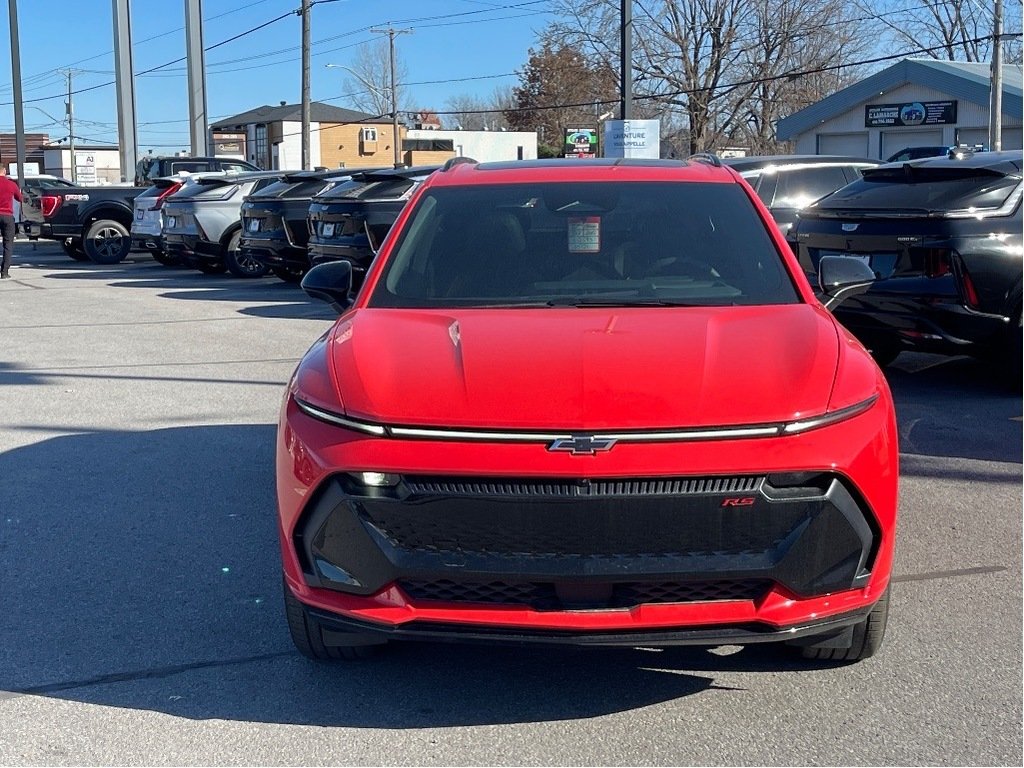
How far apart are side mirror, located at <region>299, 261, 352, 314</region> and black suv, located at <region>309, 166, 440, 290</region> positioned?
8347 millimetres

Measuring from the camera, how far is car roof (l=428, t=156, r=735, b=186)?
5.18m

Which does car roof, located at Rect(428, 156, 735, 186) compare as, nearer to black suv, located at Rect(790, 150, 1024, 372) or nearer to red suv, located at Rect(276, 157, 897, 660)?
red suv, located at Rect(276, 157, 897, 660)

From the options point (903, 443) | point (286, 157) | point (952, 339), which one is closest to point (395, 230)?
point (903, 443)

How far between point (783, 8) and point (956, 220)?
4931 cm

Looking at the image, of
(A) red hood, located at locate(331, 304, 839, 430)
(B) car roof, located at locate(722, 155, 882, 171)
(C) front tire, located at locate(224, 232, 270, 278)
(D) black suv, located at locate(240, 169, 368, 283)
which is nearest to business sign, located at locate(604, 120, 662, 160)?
(C) front tire, located at locate(224, 232, 270, 278)

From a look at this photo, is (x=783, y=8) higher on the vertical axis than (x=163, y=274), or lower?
higher

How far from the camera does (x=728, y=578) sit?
3.28m

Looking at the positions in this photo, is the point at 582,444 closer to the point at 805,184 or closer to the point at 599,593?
the point at 599,593

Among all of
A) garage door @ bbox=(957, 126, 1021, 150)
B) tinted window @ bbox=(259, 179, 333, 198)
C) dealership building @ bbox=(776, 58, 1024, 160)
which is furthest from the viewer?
dealership building @ bbox=(776, 58, 1024, 160)

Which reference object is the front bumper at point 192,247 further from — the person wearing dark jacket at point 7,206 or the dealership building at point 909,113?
the dealership building at point 909,113

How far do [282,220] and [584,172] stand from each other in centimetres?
1179

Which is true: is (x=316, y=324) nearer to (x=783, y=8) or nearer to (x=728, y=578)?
(x=728, y=578)

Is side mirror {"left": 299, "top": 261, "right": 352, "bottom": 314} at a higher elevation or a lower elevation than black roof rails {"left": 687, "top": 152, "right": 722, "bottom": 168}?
lower

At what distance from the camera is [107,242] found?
23.3 metres
